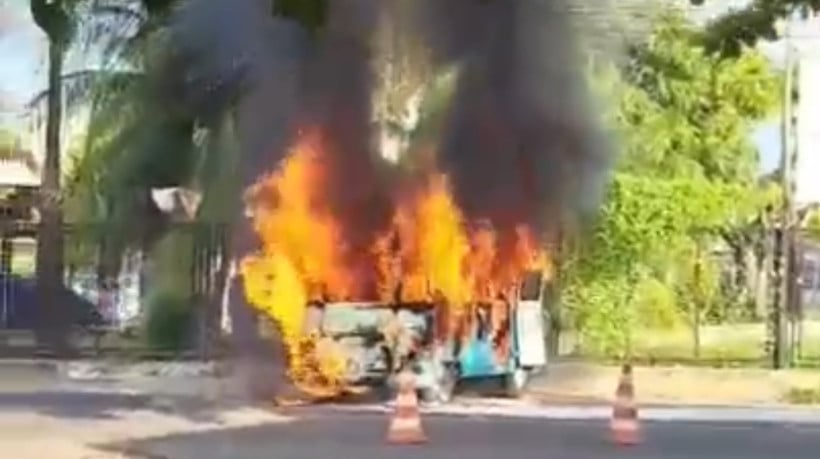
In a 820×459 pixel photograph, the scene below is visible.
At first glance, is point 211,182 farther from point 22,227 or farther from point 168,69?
point 22,227

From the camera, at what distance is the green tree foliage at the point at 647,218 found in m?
21.0

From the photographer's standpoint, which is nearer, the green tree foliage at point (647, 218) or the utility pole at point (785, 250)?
the green tree foliage at point (647, 218)

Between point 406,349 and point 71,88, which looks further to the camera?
point 71,88

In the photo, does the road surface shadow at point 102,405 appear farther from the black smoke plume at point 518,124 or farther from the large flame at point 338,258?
the black smoke plume at point 518,124

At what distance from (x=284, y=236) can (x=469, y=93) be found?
2.33 metres

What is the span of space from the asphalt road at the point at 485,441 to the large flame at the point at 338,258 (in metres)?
1.51

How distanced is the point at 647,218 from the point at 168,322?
5855 millimetres

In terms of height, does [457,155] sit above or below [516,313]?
above

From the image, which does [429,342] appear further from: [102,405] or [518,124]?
[102,405]

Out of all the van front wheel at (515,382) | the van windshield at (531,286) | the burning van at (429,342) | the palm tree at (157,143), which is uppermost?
the palm tree at (157,143)

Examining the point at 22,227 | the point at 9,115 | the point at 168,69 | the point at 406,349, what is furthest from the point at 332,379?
the point at 9,115

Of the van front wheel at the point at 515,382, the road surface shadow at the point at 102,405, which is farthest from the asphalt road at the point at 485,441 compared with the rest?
the van front wheel at the point at 515,382

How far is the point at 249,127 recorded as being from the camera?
18.4 metres

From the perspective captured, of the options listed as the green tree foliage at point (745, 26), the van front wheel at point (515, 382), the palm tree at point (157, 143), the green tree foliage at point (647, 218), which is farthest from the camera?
the green tree foliage at point (647, 218)
